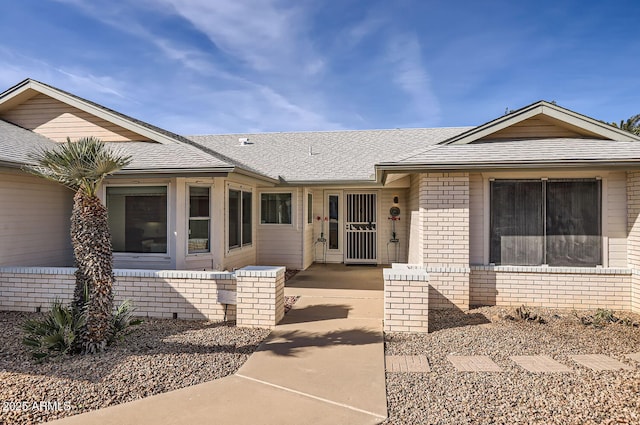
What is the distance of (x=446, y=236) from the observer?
6.96 m

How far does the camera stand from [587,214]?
22.8ft

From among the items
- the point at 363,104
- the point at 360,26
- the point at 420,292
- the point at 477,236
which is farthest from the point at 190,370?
the point at 363,104

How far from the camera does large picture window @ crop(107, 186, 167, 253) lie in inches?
311

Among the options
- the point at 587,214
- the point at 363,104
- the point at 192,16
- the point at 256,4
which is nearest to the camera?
the point at 587,214

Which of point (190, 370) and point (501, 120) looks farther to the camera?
point (501, 120)

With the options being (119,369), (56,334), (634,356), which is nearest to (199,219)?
(56,334)

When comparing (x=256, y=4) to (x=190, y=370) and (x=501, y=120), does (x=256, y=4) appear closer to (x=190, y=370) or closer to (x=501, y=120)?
(x=501, y=120)

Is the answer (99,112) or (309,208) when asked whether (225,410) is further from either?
(309,208)

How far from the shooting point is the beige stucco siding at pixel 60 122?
898 cm

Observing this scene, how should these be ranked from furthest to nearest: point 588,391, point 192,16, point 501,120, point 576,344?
point 192,16 → point 501,120 → point 576,344 → point 588,391

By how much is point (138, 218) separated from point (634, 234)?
32.2ft

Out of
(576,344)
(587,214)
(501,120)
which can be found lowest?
(576,344)

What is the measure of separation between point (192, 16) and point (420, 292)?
27.1 ft

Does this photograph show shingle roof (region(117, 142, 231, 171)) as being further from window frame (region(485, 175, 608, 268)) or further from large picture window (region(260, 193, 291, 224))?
window frame (region(485, 175, 608, 268))
